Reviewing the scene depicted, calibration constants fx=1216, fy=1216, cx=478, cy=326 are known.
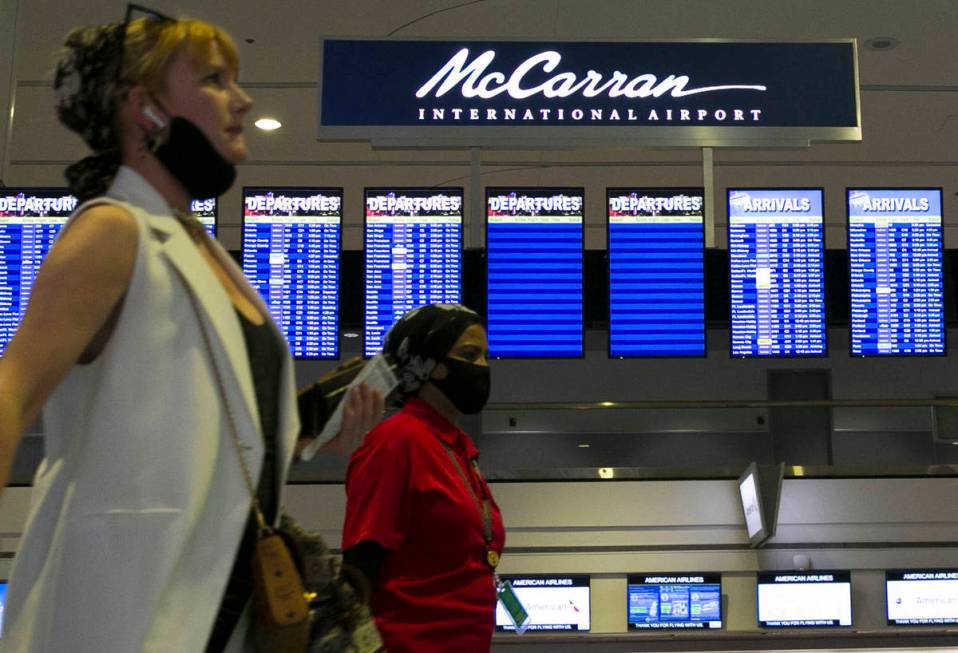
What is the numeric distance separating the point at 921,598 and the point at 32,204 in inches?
194

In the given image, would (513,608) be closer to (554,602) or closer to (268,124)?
(554,602)

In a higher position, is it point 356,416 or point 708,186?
point 708,186

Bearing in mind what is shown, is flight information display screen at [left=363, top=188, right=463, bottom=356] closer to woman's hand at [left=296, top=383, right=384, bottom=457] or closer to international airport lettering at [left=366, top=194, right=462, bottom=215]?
international airport lettering at [left=366, top=194, right=462, bottom=215]

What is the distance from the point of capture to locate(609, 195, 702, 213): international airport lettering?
6559mm

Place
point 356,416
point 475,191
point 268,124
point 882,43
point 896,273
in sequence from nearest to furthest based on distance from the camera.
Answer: point 356,416
point 475,191
point 896,273
point 882,43
point 268,124

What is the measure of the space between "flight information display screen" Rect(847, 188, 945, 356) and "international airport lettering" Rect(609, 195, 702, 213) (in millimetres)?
925

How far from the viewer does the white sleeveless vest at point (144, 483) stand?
121 cm

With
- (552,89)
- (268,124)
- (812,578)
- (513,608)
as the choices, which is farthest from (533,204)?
(513,608)

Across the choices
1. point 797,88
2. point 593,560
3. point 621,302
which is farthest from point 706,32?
point 593,560

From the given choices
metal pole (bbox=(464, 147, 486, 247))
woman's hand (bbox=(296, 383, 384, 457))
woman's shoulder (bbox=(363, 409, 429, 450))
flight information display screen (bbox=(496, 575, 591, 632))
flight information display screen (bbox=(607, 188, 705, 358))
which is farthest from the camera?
flight information display screen (bbox=(607, 188, 705, 358))

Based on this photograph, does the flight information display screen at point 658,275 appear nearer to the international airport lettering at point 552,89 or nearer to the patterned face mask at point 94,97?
the international airport lettering at point 552,89

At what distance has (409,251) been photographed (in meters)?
6.58

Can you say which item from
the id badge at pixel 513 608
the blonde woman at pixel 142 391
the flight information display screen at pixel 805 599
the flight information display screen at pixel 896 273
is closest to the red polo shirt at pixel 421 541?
the id badge at pixel 513 608

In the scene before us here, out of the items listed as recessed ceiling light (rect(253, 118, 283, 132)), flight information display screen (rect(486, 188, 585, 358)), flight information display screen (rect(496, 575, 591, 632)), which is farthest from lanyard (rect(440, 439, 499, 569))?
recessed ceiling light (rect(253, 118, 283, 132))
